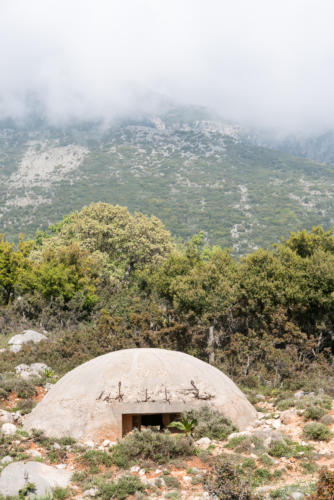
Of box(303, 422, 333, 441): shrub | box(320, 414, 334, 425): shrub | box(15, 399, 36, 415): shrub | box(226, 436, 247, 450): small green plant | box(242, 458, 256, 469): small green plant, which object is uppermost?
box(15, 399, 36, 415): shrub

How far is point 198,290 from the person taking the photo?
27.2 meters

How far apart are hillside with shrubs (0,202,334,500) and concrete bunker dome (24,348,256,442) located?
2.14ft

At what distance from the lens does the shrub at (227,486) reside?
8898mm

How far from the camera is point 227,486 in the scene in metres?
9.02

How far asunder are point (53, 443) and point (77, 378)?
2886mm

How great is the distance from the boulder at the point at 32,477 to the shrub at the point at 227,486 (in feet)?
13.3

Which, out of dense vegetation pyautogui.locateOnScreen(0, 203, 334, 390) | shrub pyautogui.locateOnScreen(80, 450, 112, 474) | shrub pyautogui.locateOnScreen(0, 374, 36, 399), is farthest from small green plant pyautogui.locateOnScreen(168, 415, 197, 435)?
dense vegetation pyautogui.locateOnScreen(0, 203, 334, 390)

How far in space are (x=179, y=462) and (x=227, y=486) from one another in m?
3.49

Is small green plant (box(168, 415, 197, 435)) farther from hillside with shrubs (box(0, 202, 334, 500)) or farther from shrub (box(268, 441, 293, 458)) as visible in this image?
shrub (box(268, 441, 293, 458))

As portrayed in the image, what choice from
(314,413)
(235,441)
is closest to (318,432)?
(314,413)

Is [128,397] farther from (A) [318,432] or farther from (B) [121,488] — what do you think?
(A) [318,432]

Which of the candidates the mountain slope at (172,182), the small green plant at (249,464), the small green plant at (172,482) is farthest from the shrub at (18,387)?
the mountain slope at (172,182)

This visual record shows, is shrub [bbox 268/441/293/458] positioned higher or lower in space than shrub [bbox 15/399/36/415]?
lower

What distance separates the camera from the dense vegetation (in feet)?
78.2
